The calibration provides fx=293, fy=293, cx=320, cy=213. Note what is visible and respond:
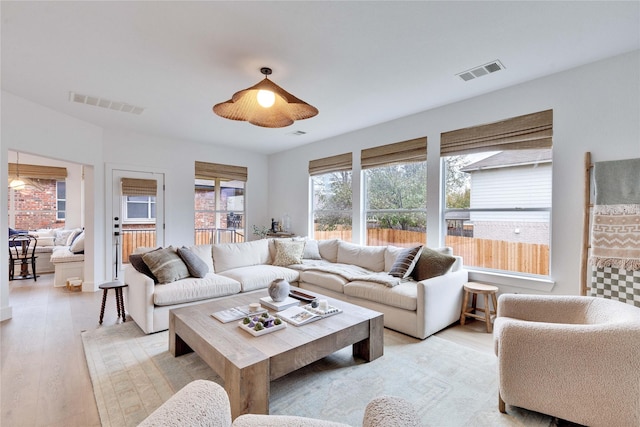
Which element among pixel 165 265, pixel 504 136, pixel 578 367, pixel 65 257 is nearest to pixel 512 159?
pixel 504 136

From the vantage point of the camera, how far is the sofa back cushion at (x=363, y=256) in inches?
158

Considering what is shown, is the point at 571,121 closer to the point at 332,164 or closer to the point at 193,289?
the point at 332,164

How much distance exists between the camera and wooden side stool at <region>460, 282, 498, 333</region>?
9.98ft

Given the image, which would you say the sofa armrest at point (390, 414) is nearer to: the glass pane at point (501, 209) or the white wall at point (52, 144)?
the glass pane at point (501, 209)

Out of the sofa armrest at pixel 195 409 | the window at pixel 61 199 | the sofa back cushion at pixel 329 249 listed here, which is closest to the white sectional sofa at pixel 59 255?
the window at pixel 61 199

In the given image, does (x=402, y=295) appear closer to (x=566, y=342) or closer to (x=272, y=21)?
(x=566, y=342)

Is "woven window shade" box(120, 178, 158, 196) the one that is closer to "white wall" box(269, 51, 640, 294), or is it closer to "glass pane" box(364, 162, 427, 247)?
"glass pane" box(364, 162, 427, 247)

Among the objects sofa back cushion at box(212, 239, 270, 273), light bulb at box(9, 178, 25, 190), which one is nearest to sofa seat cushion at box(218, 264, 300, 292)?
sofa back cushion at box(212, 239, 270, 273)

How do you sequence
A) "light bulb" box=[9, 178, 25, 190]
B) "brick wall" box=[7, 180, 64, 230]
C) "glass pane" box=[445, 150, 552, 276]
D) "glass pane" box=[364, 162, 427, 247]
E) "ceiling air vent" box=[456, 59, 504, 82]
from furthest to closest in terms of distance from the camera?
"brick wall" box=[7, 180, 64, 230] < "light bulb" box=[9, 178, 25, 190] < "glass pane" box=[364, 162, 427, 247] < "glass pane" box=[445, 150, 552, 276] < "ceiling air vent" box=[456, 59, 504, 82]

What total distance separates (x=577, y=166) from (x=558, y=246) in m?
0.79

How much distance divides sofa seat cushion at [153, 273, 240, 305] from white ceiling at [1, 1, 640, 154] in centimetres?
213

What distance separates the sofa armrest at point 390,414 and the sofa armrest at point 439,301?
1.94 meters

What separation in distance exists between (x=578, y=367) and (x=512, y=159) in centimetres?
238

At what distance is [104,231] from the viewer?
4734mm
